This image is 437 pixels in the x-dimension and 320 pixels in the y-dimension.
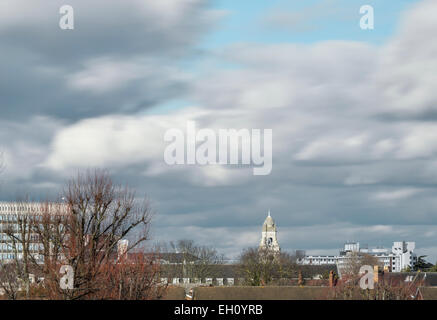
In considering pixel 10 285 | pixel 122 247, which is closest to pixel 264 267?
pixel 122 247

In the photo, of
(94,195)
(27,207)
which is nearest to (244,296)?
(27,207)

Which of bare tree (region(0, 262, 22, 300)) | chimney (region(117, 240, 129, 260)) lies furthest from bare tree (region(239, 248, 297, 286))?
chimney (region(117, 240, 129, 260))

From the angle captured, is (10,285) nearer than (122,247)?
Yes

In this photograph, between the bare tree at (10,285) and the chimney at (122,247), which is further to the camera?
the chimney at (122,247)

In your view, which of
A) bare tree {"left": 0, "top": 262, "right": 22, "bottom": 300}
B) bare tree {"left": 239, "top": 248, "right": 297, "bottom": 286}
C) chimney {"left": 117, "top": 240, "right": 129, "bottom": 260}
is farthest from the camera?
bare tree {"left": 239, "top": 248, "right": 297, "bottom": 286}

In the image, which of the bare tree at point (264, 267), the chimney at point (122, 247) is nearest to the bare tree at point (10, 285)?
the chimney at point (122, 247)

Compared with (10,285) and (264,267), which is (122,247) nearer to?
(10,285)

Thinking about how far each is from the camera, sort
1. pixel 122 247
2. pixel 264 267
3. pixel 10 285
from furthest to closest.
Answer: pixel 264 267 < pixel 122 247 < pixel 10 285

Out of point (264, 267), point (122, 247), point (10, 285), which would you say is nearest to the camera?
point (10, 285)

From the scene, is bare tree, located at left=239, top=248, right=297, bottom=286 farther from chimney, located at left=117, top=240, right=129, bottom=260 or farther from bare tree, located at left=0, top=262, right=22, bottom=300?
chimney, located at left=117, top=240, right=129, bottom=260

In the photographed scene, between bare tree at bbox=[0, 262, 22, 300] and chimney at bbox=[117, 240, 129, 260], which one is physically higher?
chimney at bbox=[117, 240, 129, 260]

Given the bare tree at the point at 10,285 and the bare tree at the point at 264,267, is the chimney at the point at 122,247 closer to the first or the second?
the bare tree at the point at 10,285
